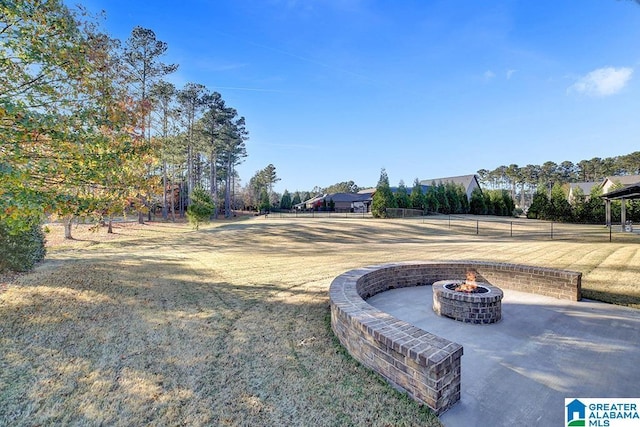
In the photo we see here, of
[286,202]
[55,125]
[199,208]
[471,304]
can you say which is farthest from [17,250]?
[286,202]

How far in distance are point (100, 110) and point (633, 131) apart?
24.0m

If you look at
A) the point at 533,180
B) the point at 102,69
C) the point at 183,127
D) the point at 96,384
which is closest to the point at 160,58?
the point at 183,127

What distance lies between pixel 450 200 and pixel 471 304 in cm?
Result: 3814

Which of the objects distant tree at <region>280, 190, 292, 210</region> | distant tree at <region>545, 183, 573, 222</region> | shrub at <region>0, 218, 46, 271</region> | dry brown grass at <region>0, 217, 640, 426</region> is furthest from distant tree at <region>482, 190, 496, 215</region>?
shrub at <region>0, 218, 46, 271</region>

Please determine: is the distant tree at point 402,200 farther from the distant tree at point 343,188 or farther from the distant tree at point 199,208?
the distant tree at point 343,188

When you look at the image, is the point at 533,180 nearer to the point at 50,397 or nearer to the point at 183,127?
the point at 183,127

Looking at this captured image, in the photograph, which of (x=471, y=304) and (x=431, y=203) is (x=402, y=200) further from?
(x=471, y=304)

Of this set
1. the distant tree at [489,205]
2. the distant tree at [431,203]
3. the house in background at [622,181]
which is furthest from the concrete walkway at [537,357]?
the house in background at [622,181]

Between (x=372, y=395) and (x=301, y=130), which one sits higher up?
(x=301, y=130)

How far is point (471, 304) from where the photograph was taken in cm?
446

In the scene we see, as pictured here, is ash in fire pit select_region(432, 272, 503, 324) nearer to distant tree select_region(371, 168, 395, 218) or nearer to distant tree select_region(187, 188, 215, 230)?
distant tree select_region(187, 188, 215, 230)

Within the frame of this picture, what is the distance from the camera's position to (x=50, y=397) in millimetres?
2740

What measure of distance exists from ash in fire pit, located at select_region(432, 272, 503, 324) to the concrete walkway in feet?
0.44

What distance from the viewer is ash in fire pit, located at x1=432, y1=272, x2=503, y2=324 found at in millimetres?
4438
